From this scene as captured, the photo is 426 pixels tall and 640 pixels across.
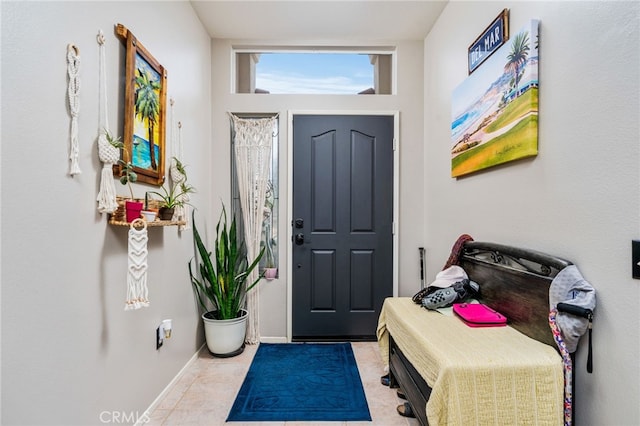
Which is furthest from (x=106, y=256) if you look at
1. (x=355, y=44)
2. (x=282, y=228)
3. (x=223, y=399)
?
(x=355, y=44)

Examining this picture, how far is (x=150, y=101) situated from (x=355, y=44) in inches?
80.3

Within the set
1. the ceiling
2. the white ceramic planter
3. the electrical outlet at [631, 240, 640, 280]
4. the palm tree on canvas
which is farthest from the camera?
the white ceramic planter

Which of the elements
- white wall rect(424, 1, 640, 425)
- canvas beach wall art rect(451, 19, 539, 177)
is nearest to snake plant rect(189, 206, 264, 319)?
canvas beach wall art rect(451, 19, 539, 177)

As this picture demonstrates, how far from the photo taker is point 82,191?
54.4 inches

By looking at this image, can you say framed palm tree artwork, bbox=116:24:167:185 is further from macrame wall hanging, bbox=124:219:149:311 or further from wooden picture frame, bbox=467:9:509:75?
wooden picture frame, bbox=467:9:509:75

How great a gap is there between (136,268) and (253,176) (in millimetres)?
1643

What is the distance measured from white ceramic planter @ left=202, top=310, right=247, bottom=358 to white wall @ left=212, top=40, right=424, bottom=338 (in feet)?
1.36

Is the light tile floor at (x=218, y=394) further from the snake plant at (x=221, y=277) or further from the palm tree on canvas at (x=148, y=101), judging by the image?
the palm tree on canvas at (x=148, y=101)

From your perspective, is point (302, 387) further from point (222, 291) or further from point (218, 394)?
point (222, 291)

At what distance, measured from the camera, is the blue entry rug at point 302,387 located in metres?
1.97

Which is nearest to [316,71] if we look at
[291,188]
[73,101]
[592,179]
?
[291,188]

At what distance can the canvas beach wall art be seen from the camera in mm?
1554

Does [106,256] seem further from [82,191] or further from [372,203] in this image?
[372,203]

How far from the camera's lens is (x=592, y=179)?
4.06ft
